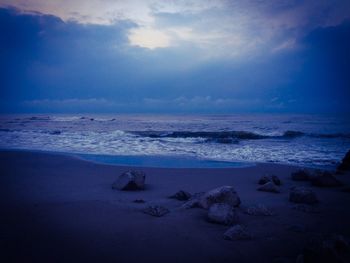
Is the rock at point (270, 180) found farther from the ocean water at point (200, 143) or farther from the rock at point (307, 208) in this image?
the ocean water at point (200, 143)

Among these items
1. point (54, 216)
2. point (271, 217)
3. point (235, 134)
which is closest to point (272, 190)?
point (271, 217)

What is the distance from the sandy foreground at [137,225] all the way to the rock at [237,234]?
0.09 meters

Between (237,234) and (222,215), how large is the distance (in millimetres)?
594

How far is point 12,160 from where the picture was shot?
10938 millimetres

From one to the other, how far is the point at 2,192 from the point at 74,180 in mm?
1980

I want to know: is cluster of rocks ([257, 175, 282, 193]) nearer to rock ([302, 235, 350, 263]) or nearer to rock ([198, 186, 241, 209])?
rock ([198, 186, 241, 209])

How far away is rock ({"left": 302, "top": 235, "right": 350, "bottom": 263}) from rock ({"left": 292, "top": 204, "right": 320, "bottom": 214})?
212 centimetres

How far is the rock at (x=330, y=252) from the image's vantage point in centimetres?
260

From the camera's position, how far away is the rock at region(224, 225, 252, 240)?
12.2 feet

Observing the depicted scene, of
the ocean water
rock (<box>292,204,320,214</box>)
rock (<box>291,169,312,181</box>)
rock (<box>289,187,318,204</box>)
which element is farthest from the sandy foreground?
the ocean water

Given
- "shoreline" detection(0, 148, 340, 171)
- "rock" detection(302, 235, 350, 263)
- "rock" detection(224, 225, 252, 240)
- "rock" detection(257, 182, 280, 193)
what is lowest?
"shoreline" detection(0, 148, 340, 171)

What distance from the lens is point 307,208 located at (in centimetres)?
504

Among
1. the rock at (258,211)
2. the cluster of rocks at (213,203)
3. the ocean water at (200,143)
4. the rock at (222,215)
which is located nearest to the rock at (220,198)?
the cluster of rocks at (213,203)

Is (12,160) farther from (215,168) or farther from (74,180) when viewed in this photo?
(215,168)
